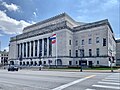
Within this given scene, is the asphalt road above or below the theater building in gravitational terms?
below

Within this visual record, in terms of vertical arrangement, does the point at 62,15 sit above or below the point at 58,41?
above

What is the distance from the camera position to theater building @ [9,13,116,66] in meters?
64.5

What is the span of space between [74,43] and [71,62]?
9066 millimetres

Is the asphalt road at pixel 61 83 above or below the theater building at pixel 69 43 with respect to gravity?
below

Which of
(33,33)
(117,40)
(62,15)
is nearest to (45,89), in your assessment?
(62,15)

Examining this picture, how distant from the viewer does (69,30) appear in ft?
244

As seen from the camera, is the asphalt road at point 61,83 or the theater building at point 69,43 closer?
the asphalt road at point 61,83

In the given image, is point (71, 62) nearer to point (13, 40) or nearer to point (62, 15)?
point (62, 15)

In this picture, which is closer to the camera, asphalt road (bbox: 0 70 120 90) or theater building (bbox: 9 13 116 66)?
asphalt road (bbox: 0 70 120 90)

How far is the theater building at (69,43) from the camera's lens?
64.5 meters

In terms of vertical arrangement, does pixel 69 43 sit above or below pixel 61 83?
above

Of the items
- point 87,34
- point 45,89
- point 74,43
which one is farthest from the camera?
point 74,43

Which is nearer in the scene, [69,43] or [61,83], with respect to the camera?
[61,83]

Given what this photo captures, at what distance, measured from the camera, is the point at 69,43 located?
73.5 meters
